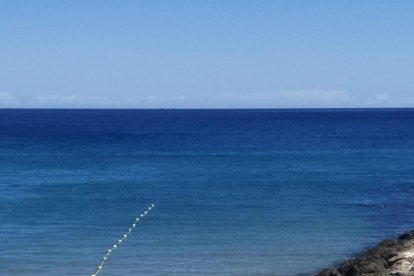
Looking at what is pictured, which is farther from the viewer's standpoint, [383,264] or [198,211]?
[198,211]

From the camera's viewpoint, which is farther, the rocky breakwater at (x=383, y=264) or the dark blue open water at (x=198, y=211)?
the dark blue open water at (x=198, y=211)

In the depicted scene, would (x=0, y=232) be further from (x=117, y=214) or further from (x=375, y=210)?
(x=375, y=210)

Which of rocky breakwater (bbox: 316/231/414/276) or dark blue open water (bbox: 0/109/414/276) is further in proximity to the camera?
→ dark blue open water (bbox: 0/109/414/276)

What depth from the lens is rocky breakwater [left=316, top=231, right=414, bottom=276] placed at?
78.1 feet

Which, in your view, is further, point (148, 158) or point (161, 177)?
point (148, 158)

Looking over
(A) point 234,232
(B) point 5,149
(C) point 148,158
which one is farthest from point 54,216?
(B) point 5,149

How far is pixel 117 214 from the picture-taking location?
40562 millimetres

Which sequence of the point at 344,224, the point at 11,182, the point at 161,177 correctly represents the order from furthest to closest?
the point at 161,177 → the point at 11,182 → the point at 344,224

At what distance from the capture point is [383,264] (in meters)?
25.5

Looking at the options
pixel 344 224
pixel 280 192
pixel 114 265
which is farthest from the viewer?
pixel 280 192

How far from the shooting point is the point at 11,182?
53.9 m

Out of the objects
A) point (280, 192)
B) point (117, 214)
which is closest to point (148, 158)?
point (280, 192)

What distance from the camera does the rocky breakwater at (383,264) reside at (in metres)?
23.8

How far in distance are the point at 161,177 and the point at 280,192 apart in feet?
39.5
